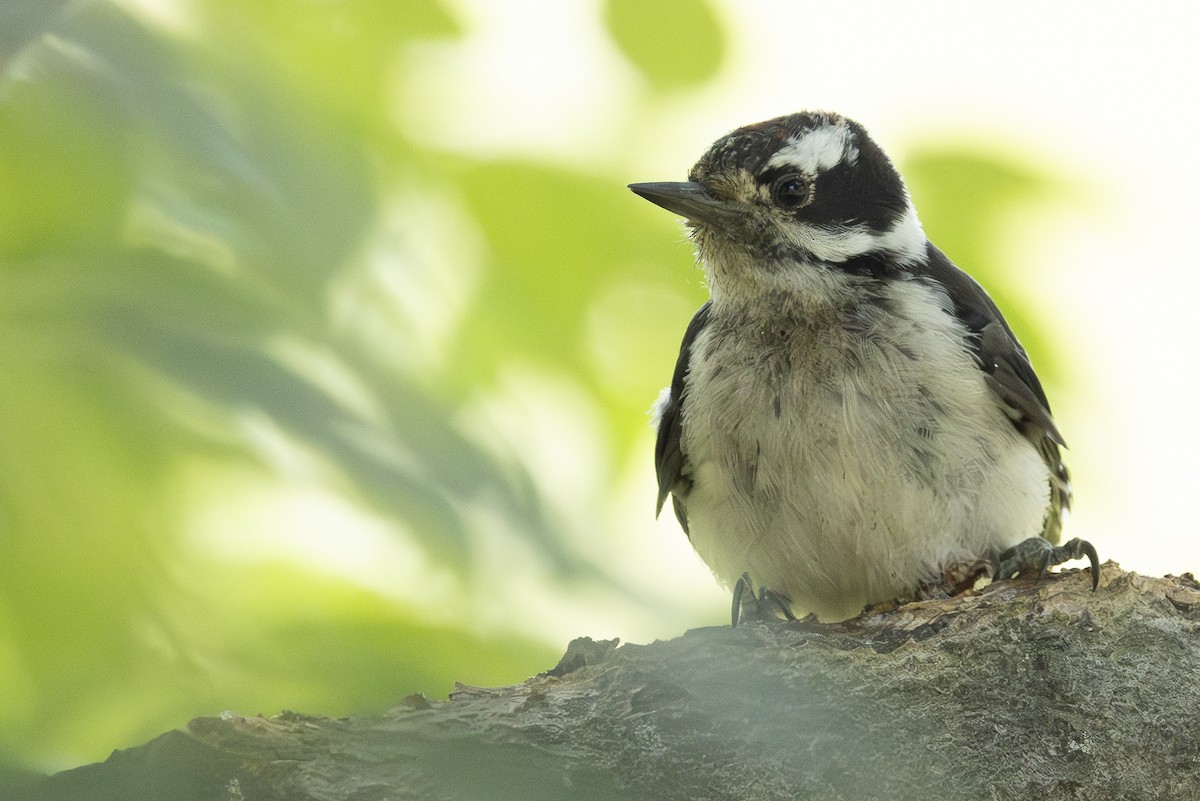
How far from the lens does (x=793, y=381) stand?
3.79 metres

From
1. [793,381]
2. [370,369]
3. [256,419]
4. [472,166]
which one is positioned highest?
[793,381]

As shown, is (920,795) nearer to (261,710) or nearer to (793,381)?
(261,710)

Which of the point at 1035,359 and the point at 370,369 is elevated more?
the point at 1035,359

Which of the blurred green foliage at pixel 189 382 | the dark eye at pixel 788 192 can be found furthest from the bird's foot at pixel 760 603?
the blurred green foliage at pixel 189 382

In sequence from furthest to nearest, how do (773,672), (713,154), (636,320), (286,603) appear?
(713,154)
(636,320)
(773,672)
(286,603)

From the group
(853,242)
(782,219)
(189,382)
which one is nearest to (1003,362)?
(853,242)

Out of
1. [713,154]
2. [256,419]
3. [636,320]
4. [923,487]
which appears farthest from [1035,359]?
[256,419]

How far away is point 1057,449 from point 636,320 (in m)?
2.38

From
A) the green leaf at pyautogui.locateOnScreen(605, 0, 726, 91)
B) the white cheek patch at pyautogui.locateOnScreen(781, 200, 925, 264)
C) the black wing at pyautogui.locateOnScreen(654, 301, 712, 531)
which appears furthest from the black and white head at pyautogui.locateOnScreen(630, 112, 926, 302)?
the green leaf at pyautogui.locateOnScreen(605, 0, 726, 91)

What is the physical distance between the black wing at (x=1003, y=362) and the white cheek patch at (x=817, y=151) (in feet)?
1.61

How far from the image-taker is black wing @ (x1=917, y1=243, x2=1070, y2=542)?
3.96 meters

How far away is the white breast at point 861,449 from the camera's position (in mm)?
3701

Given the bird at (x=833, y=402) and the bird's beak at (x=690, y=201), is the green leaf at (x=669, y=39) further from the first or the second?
the bird at (x=833, y=402)

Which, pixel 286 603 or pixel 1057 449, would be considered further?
pixel 1057 449
